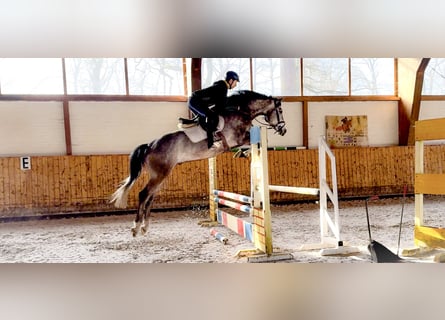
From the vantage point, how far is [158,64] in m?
2.29

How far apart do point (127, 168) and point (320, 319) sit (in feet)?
5.23

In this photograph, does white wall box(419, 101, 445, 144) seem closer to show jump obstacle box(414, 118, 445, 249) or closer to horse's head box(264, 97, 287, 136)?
show jump obstacle box(414, 118, 445, 249)

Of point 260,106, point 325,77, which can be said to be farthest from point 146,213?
point 325,77

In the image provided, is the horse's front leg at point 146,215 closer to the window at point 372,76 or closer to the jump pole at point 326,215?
the jump pole at point 326,215

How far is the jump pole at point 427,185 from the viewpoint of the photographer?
189cm

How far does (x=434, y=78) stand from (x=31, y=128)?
291cm

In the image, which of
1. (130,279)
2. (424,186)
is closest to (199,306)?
(130,279)

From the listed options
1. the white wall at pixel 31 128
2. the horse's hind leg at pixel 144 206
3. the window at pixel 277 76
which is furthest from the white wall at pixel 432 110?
the white wall at pixel 31 128

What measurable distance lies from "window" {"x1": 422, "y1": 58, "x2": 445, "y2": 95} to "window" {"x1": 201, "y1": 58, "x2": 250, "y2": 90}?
4.03ft

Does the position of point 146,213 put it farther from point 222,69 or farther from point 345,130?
point 345,130

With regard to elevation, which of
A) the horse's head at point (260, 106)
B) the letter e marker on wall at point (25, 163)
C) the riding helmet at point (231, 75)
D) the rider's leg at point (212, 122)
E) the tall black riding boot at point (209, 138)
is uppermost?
the riding helmet at point (231, 75)

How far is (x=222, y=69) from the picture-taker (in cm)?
233

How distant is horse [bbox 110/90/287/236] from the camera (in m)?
2.32

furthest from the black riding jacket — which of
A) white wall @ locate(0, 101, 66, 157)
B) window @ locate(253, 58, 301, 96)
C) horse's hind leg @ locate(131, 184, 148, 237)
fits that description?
white wall @ locate(0, 101, 66, 157)
